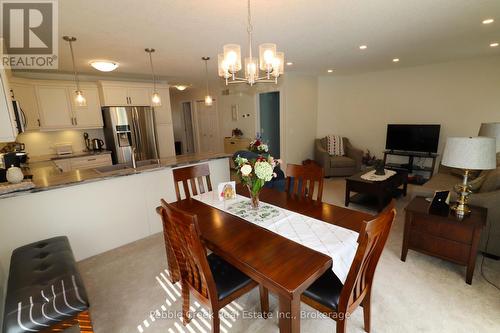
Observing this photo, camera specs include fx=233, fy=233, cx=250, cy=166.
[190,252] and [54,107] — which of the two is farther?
[54,107]

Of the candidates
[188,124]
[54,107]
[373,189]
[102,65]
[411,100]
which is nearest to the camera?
[102,65]

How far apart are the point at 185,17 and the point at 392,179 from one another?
3571 mm

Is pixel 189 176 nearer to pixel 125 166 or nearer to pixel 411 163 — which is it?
pixel 125 166

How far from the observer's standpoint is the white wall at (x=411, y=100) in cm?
422

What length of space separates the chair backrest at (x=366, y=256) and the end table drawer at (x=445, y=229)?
3.86 ft

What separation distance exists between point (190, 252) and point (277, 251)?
1.64ft

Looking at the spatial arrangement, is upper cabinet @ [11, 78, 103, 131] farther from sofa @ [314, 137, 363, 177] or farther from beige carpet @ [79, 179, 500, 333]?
sofa @ [314, 137, 363, 177]

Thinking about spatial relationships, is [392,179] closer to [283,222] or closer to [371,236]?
[283,222]

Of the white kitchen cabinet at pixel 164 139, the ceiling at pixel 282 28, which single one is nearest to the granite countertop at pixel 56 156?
the white kitchen cabinet at pixel 164 139

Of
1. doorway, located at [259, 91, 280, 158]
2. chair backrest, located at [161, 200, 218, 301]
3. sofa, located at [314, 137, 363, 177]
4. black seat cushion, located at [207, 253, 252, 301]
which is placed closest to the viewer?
chair backrest, located at [161, 200, 218, 301]

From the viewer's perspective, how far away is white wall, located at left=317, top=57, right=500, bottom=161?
4.22 meters

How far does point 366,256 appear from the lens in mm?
1215

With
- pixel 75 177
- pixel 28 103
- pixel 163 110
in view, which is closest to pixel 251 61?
pixel 75 177

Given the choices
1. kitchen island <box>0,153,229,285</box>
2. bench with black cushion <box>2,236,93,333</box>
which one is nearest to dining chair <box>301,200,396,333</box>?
bench with black cushion <box>2,236,93,333</box>
